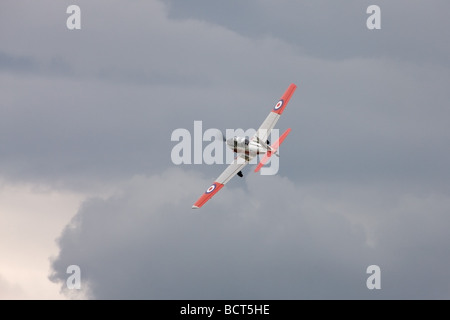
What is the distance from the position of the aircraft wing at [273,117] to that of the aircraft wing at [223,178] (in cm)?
478

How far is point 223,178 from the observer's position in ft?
475

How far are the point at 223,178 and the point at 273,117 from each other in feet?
53.3

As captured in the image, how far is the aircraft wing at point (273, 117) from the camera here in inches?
5853

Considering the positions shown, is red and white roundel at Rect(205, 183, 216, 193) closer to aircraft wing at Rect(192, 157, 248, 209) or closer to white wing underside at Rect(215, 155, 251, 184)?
aircraft wing at Rect(192, 157, 248, 209)

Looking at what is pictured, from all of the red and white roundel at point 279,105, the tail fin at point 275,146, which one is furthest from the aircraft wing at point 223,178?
the red and white roundel at point 279,105

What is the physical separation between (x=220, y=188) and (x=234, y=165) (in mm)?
4982

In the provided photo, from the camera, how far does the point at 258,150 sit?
145 m

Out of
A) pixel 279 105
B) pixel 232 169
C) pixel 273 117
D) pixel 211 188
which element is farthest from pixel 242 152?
pixel 279 105

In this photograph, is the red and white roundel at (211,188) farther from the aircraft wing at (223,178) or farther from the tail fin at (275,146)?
the tail fin at (275,146)

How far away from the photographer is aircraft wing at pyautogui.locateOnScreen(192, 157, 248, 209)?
141875 millimetres

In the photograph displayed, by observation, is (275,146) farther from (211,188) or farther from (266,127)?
(211,188)
